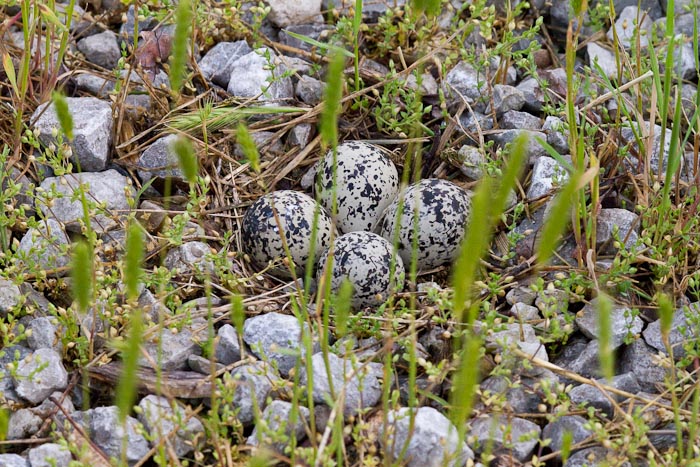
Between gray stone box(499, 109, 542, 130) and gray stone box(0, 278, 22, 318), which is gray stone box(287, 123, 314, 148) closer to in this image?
gray stone box(499, 109, 542, 130)

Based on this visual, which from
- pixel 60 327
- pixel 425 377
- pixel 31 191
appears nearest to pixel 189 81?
pixel 31 191

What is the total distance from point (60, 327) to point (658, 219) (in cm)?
173

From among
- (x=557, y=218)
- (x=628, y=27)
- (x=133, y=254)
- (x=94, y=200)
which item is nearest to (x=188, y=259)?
(x=94, y=200)

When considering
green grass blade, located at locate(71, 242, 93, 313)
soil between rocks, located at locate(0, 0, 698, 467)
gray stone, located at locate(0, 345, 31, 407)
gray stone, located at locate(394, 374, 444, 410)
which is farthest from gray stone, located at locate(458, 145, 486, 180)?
green grass blade, located at locate(71, 242, 93, 313)

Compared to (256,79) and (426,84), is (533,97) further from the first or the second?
(256,79)

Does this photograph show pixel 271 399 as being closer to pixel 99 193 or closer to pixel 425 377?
pixel 425 377

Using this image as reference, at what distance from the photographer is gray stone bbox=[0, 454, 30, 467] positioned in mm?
2080

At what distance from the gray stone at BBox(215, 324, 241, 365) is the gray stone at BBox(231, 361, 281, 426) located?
111 millimetres

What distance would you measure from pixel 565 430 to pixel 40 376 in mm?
1327

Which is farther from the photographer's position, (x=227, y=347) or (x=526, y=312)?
(x=526, y=312)

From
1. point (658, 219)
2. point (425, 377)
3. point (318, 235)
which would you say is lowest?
point (425, 377)

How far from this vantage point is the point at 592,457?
84.0 inches

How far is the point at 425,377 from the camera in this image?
2.45m

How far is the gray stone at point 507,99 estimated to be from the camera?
3193mm
